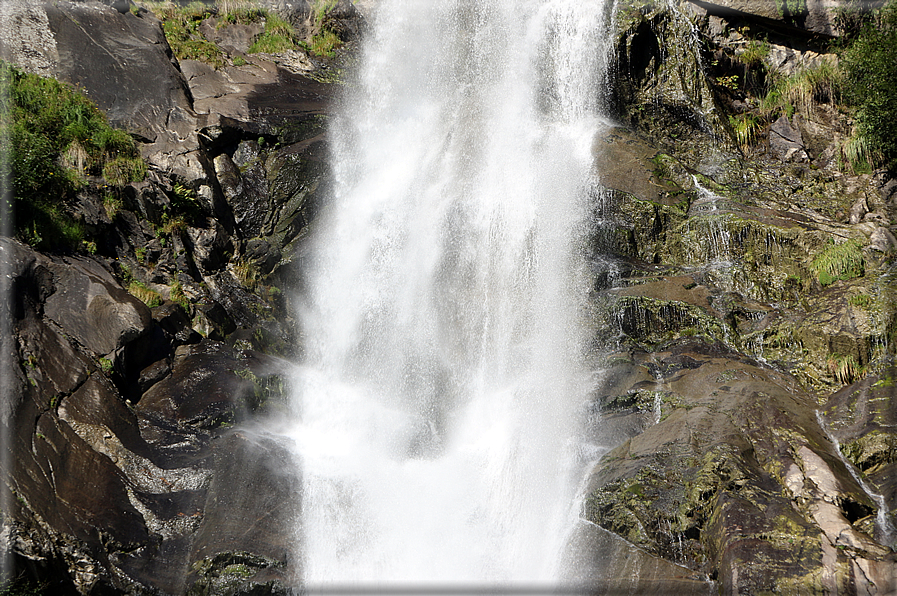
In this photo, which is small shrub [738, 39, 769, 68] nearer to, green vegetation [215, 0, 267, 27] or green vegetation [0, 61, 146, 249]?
green vegetation [215, 0, 267, 27]

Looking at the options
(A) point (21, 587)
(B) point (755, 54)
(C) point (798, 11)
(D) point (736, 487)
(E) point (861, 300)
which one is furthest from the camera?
(B) point (755, 54)

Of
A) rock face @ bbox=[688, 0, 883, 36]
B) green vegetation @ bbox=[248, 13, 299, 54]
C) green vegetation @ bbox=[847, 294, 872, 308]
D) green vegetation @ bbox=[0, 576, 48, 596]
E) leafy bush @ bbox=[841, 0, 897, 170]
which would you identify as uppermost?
rock face @ bbox=[688, 0, 883, 36]

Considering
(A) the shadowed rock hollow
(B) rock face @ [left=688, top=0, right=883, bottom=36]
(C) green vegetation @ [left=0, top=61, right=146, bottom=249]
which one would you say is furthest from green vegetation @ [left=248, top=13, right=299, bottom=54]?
(B) rock face @ [left=688, top=0, right=883, bottom=36]

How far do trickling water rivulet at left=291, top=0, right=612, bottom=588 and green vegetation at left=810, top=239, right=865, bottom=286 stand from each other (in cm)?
393

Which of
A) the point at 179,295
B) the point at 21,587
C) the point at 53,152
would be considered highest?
the point at 53,152

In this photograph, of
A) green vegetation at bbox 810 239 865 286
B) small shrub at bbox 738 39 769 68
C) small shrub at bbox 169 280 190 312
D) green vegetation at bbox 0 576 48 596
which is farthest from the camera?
small shrub at bbox 738 39 769 68

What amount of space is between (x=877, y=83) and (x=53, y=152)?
14788 millimetres

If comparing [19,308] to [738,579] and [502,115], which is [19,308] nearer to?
[738,579]

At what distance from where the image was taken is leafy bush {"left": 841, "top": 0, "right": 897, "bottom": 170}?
1090 cm

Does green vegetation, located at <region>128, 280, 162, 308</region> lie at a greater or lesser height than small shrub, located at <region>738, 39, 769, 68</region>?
lesser

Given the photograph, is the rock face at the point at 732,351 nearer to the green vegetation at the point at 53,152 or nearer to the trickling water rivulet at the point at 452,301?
the trickling water rivulet at the point at 452,301

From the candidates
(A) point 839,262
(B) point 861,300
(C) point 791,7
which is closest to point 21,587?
(B) point 861,300

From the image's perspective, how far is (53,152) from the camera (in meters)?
10.6

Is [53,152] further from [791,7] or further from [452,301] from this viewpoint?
[791,7]
